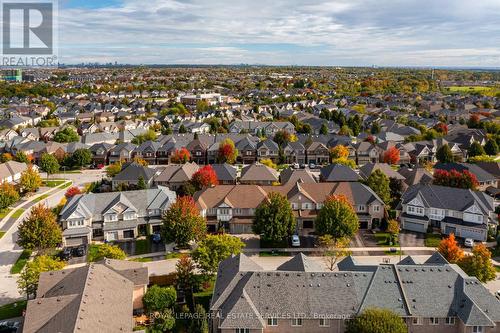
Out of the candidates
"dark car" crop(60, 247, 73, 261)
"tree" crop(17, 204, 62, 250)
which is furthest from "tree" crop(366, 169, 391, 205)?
"tree" crop(17, 204, 62, 250)

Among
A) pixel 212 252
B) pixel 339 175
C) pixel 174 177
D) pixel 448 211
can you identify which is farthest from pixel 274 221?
pixel 174 177

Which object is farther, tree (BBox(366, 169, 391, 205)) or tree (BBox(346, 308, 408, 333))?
tree (BBox(366, 169, 391, 205))

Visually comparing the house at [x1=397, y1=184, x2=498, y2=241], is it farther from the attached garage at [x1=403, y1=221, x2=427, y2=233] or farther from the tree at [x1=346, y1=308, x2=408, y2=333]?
the tree at [x1=346, y1=308, x2=408, y2=333]

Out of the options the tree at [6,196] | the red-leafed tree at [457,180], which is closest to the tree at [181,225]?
the tree at [6,196]

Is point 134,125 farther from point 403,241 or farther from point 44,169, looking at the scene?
point 403,241

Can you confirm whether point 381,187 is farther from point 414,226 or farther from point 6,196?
point 6,196
